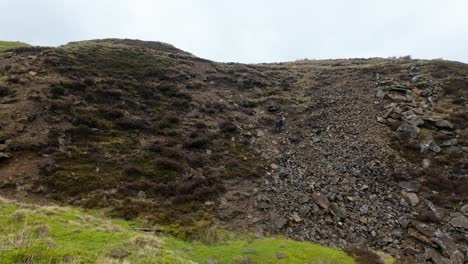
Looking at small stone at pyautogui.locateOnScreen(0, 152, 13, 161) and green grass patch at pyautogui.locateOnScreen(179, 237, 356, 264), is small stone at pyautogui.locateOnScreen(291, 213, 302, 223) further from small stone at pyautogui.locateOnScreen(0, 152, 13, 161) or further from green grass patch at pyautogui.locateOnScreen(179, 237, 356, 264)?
small stone at pyautogui.locateOnScreen(0, 152, 13, 161)

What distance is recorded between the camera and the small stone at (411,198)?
22578 millimetres

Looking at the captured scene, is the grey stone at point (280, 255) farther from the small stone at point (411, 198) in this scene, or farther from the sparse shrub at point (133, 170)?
the sparse shrub at point (133, 170)

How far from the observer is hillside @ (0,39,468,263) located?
21.1m

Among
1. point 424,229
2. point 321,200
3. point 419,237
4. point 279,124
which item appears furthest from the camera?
point 279,124

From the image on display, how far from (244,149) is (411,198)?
1277 centimetres

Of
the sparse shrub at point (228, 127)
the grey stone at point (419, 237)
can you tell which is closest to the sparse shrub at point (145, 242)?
the grey stone at point (419, 237)

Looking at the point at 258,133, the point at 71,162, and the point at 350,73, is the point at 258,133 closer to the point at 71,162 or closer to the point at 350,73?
the point at 71,162

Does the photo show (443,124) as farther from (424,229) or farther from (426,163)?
(424,229)

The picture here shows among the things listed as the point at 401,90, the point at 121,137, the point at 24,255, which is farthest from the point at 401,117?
the point at 24,255

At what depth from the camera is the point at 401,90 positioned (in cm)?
3644

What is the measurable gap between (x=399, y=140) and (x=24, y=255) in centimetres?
2714

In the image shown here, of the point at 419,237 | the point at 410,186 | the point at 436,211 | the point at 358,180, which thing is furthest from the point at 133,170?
the point at 436,211

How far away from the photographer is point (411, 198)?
22906mm

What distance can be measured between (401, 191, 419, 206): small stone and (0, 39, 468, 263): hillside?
7 centimetres
